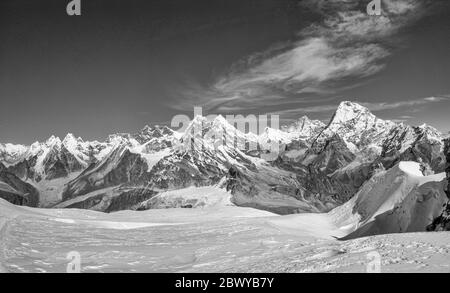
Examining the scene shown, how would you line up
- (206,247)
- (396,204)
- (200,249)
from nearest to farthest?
(200,249)
(206,247)
(396,204)

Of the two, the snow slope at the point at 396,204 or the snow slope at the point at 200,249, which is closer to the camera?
the snow slope at the point at 200,249

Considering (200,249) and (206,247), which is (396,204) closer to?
(206,247)

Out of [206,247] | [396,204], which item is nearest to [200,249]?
[206,247]

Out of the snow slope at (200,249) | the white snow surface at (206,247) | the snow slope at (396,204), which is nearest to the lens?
the snow slope at (200,249)

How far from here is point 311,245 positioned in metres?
30.2

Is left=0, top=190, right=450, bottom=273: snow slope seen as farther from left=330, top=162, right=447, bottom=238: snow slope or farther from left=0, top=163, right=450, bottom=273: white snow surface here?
left=330, top=162, right=447, bottom=238: snow slope

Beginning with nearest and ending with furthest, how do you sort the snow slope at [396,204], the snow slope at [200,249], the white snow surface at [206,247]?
the snow slope at [200,249] → the white snow surface at [206,247] → the snow slope at [396,204]

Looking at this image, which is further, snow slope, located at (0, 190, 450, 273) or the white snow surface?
the white snow surface

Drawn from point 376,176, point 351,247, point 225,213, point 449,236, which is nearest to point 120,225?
point 225,213

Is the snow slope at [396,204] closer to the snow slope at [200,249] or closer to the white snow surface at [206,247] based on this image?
the white snow surface at [206,247]

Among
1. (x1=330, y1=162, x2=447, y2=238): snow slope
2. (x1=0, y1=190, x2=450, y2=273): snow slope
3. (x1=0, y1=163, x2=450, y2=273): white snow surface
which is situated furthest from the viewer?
(x1=330, y1=162, x2=447, y2=238): snow slope

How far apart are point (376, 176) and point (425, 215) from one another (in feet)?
74.6

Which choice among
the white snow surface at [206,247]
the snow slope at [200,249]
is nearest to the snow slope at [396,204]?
the white snow surface at [206,247]

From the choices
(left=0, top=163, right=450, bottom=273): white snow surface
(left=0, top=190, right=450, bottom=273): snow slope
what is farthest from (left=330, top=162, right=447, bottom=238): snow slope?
(left=0, top=190, right=450, bottom=273): snow slope
